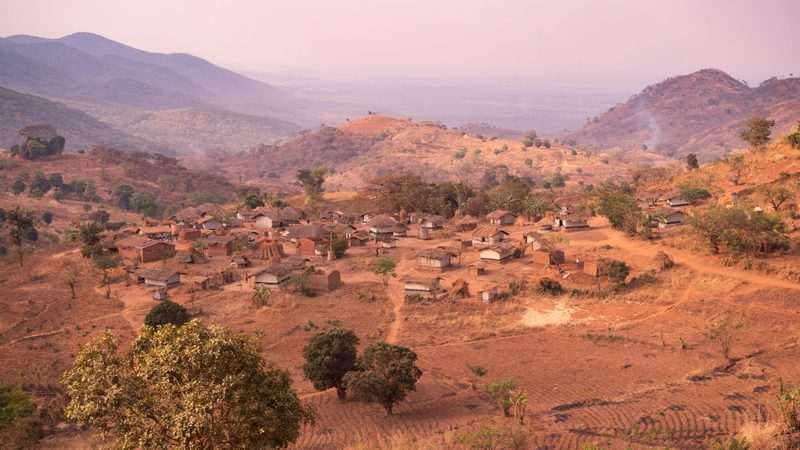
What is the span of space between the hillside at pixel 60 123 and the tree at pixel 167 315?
148 m

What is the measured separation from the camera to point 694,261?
113 feet

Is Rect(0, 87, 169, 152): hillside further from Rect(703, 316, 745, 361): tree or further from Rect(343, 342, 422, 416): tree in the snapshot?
Rect(703, 316, 745, 361): tree

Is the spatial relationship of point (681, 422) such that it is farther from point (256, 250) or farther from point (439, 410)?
point (256, 250)

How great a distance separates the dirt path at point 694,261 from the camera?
99.4 ft

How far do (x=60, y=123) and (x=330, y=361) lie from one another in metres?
182

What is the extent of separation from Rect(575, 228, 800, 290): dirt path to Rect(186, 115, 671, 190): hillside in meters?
53.9

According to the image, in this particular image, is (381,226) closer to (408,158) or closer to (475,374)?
(475,374)

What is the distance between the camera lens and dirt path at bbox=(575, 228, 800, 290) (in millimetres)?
30286

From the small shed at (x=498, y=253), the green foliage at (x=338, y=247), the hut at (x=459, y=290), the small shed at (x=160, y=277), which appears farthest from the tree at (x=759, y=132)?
the small shed at (x=160, y=277)

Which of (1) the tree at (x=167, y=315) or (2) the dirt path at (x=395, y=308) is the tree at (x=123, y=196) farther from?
(1) the tree at (x=167, y=315)

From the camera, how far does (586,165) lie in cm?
10362

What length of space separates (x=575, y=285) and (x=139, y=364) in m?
26.0

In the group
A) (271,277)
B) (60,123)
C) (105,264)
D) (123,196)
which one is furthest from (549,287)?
(60,123)

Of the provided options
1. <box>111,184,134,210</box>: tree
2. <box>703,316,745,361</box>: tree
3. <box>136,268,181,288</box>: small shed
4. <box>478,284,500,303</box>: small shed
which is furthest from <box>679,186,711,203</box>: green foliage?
<box>111,184,134,210</box>: tree
